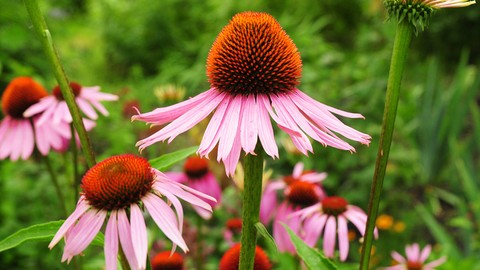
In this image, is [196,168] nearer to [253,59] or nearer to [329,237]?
[329,237]

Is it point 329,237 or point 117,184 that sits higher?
point 117,184

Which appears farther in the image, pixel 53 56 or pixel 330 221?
pixel 330 221

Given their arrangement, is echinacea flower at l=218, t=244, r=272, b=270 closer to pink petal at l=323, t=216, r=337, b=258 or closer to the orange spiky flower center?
pink petal at l=323, t=216, r=337, b=258

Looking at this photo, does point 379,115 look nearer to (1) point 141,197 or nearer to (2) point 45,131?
(2) point 45,131

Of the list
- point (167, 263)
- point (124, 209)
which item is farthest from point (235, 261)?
point (124, 209)

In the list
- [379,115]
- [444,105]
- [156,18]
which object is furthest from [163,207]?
[156,18]

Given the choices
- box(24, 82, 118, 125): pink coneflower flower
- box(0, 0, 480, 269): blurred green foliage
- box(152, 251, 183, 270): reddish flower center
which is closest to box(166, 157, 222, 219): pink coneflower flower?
box(0, 0, 480, 269): blurred green foliage
